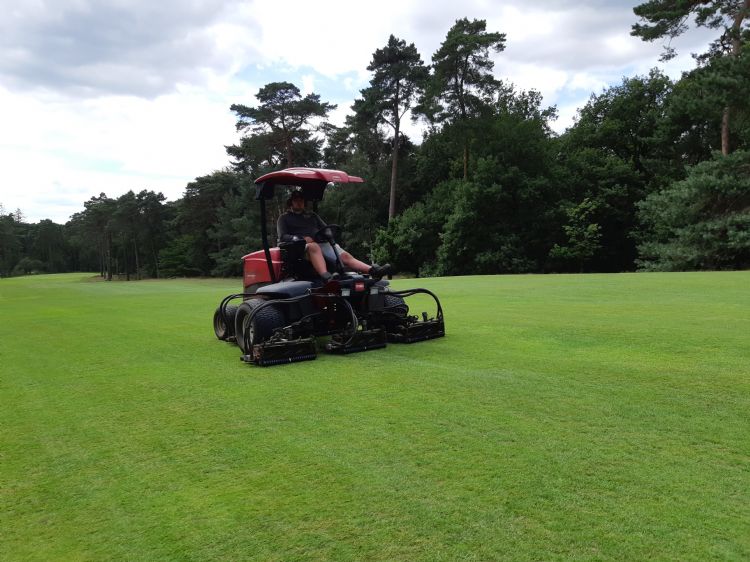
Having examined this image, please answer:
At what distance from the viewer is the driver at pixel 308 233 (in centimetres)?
748

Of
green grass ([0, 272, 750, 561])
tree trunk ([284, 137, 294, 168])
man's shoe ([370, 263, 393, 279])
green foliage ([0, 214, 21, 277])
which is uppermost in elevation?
tree trunk ([284, 137, 294, 168])

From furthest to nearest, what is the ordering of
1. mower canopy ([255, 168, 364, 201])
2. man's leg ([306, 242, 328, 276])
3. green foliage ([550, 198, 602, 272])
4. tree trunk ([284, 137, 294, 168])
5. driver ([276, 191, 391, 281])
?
tree trunk ([284, 137, 294, 168])
green foliage ([550, 198, 602, 272])
mower canopy ([255, 168, 364, 201])
driver ([276, 191, 391, 281])
man's leg ([306, 242, 328, 276])

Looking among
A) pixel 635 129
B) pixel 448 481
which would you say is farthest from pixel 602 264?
pixel 448 481

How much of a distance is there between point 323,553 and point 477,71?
47.4 metres

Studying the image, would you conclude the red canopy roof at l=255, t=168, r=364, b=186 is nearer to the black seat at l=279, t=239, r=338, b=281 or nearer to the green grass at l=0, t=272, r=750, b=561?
the black seat at l=279, t=239, r=338, b=281

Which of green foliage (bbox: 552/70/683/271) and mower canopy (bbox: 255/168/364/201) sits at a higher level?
green foliage (bbox: 552/70/683/271)

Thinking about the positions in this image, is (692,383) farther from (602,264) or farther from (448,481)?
(602,264)

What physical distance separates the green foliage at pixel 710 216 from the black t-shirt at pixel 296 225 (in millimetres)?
25572

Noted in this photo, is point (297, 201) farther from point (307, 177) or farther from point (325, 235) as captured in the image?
point (325, 235)

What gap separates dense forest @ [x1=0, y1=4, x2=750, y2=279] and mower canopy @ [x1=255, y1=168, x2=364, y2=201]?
20.0 meters

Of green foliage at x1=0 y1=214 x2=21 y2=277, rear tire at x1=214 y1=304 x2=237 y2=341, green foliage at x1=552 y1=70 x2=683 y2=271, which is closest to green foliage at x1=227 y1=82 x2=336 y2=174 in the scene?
green foliage at x1=552 y1=70 x2=683 y2=271

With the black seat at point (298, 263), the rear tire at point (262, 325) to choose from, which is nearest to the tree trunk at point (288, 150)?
the black seat at point (298, 263)

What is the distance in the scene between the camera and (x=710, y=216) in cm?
2911

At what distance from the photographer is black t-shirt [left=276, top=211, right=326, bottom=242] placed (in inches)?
310
